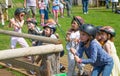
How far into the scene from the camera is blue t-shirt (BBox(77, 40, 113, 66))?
511 cm

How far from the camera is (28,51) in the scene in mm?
3703

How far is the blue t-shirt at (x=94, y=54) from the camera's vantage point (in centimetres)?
511

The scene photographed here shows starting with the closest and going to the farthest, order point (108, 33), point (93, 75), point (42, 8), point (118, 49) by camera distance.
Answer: point (93, 75) < point (108, 33) < point (118, 49) < point (42, 8)

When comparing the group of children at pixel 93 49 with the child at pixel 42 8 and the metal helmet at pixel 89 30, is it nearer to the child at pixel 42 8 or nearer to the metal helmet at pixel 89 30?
the metal helmet at pixel 89 30

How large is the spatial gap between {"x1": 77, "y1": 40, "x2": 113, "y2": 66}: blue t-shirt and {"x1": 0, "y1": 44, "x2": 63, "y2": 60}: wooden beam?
3.81 feet

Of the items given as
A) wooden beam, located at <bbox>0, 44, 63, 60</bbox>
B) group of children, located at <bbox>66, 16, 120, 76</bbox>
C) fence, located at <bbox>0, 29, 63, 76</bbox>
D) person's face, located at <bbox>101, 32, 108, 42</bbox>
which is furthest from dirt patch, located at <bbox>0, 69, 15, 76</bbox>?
wooden beam, located at <bbox>0, 44, 63, 60</bbox>

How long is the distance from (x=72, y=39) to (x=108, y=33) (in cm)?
86

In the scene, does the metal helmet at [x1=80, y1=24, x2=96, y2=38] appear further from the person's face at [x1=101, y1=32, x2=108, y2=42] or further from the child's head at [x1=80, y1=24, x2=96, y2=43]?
the person's face at [x1=101, y1=32, x2=108, y2=42]

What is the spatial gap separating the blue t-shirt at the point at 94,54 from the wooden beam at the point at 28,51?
45.7 inches

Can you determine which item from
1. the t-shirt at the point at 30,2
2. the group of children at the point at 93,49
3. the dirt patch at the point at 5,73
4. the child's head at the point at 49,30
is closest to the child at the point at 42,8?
the t-shirt at the point at 30,2

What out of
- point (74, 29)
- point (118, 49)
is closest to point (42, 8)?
point (118, 49)

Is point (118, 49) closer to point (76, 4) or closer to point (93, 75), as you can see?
point (93, 75)

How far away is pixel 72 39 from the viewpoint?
6781mm

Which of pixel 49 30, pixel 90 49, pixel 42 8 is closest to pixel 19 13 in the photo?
pixel 49 30
